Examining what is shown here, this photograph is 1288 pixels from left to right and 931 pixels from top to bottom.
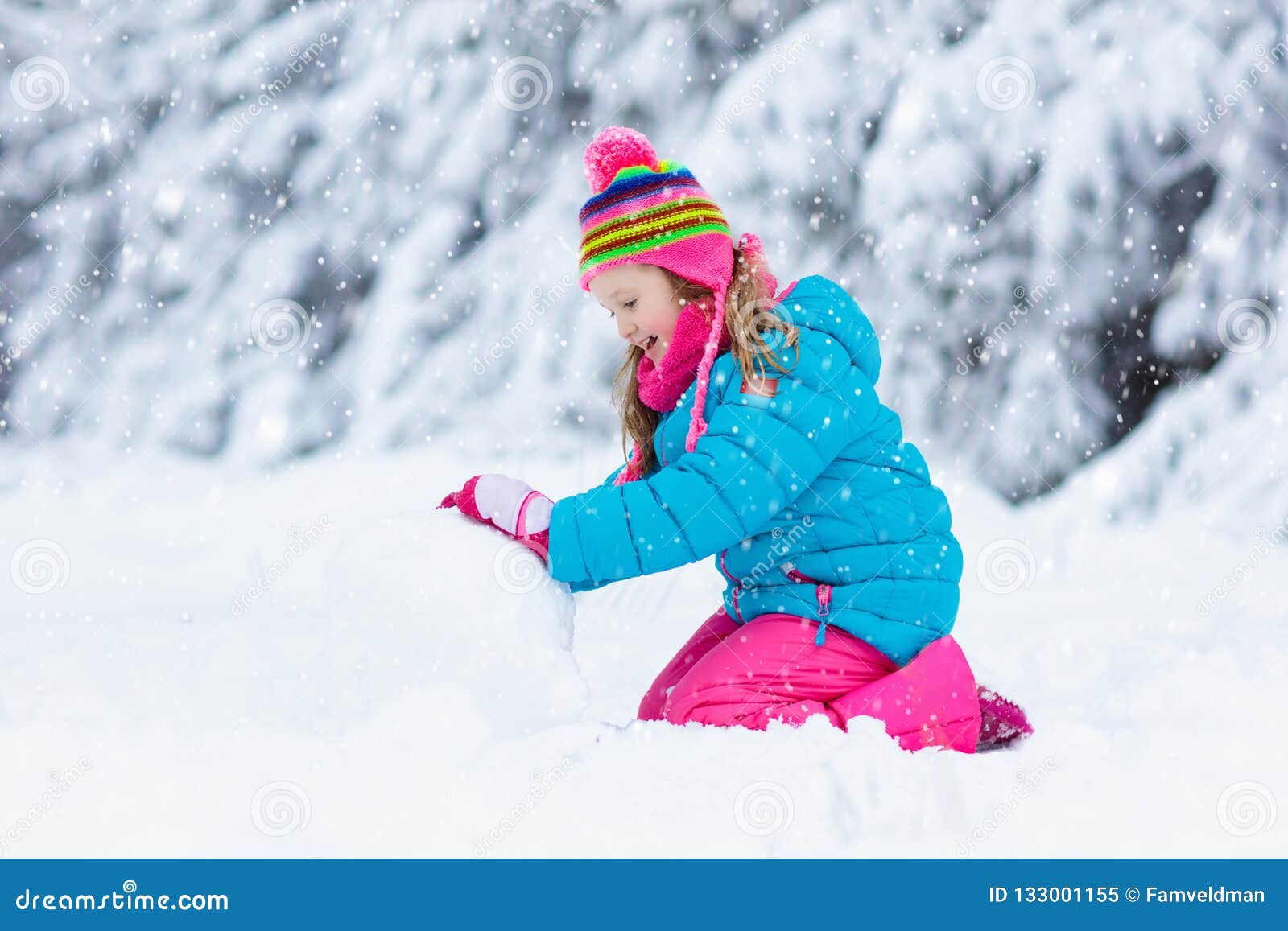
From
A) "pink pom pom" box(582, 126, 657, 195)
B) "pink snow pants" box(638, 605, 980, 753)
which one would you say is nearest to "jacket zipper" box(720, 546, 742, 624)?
"pink snow pants" box(638, 605, 980, 753)

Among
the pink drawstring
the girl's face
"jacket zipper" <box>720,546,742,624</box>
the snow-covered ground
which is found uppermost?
the girl's face

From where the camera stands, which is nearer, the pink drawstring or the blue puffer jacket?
the blue puffer jacket

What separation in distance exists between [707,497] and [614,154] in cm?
69

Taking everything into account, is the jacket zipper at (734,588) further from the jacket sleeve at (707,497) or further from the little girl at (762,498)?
the jacket sleeve at (707,497)

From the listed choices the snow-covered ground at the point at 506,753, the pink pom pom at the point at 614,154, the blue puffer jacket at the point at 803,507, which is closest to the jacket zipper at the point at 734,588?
the blue puffer jacket at the point at 803,507

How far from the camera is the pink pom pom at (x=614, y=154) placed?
211cm

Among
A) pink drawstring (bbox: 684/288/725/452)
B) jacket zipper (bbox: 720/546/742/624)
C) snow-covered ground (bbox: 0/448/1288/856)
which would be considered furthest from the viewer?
jacket zipper (bbox: 720/546/742/624)

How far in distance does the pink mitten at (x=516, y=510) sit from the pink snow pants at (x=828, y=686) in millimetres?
405

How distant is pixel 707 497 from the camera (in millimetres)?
1905

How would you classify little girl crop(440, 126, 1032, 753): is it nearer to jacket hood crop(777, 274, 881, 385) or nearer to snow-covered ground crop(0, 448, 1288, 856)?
jacket hood crop(777, 274, 881, 385)

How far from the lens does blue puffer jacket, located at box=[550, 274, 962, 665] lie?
191 cm

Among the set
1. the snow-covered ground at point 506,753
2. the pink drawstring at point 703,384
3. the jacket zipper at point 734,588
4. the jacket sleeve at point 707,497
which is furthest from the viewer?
the jacket zipper at point 734,588

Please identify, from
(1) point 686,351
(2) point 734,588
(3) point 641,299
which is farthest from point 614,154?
(2) point 734,588

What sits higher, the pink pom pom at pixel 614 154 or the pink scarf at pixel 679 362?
the pink pom pom at pixel 614 154
